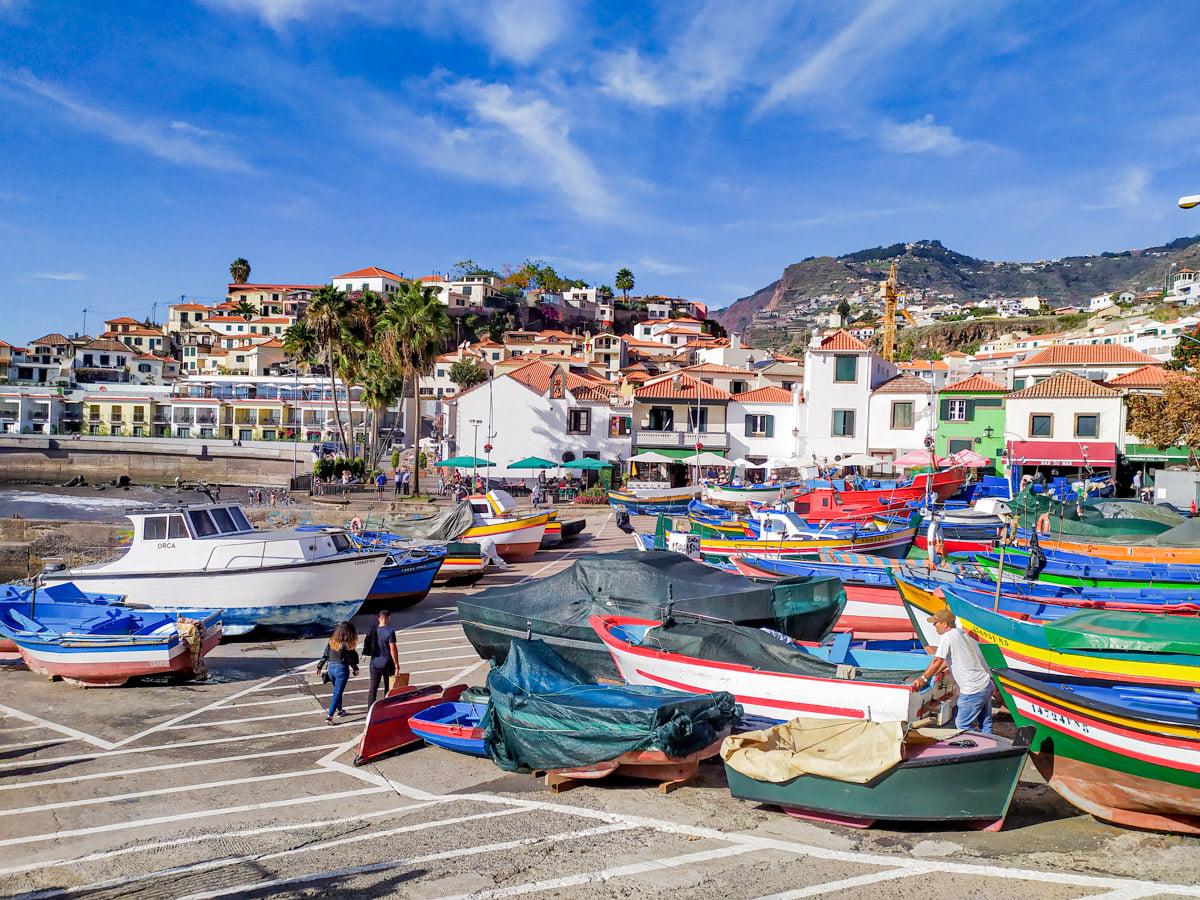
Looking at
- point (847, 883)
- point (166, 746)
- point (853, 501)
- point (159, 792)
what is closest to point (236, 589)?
point (166, 746)

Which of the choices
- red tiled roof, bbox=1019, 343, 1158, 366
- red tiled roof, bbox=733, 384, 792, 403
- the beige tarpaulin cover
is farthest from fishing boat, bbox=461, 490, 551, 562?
red tiled roof, bbox=1019, 343, 1158, 366

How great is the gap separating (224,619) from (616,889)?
12871 mm

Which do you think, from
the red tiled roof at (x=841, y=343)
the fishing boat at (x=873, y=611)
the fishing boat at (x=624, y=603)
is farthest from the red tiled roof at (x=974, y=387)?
the fishing boat at (x=624, y=603)

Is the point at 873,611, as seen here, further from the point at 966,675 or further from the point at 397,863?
the point at 397,863

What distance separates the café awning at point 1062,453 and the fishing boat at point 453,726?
44.0m

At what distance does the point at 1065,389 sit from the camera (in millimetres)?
49344

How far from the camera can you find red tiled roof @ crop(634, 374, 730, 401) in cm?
5231

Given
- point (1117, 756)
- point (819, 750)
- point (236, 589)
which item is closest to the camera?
point (1117, 756)

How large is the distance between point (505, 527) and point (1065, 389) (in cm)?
3804

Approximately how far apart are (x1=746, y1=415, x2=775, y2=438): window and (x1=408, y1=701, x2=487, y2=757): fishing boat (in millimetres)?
43500

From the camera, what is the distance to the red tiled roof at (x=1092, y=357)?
60219 mm

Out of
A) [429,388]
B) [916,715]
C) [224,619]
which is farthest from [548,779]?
[429,388]

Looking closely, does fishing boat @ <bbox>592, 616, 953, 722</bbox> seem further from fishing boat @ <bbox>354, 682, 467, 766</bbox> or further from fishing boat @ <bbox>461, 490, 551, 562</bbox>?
fishing boat @ <bbox>461, 490, 551, 562</bbox>

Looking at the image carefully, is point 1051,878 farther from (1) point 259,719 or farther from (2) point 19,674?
(2) point 19,674
